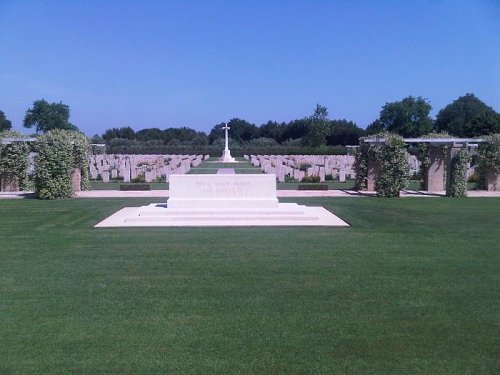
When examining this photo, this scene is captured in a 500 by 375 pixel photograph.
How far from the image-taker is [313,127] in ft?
229

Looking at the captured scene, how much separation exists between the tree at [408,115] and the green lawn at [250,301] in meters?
71.2

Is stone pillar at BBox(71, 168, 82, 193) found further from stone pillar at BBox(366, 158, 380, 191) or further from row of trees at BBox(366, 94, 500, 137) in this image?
Result: row of trees at BBox(366, 94, 500, 137)

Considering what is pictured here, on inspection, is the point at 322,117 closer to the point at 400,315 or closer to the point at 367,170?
the point at 367,170

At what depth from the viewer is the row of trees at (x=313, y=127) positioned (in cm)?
7188

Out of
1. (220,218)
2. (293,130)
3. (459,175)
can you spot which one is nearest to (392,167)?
(459,175)

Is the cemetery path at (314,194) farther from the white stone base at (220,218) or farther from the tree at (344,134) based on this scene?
the tree at (344,134)

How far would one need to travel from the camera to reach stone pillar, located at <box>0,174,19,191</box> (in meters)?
21.4

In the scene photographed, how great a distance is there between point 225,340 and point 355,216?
946 cm

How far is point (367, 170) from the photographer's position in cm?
2222

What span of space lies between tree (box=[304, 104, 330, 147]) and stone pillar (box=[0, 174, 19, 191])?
51336 mm

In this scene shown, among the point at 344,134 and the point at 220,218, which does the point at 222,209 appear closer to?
the point at 220,218

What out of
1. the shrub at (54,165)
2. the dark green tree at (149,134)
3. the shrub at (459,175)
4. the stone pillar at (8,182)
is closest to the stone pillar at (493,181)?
the shrub at (459,175)

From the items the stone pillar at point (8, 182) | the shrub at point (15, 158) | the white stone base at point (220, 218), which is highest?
the shrub at point (15, 158)

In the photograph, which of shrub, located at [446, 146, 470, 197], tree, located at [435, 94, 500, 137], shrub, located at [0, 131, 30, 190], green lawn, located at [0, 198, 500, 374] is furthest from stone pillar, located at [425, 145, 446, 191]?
tree, located at [435, 94, 500, 137]
